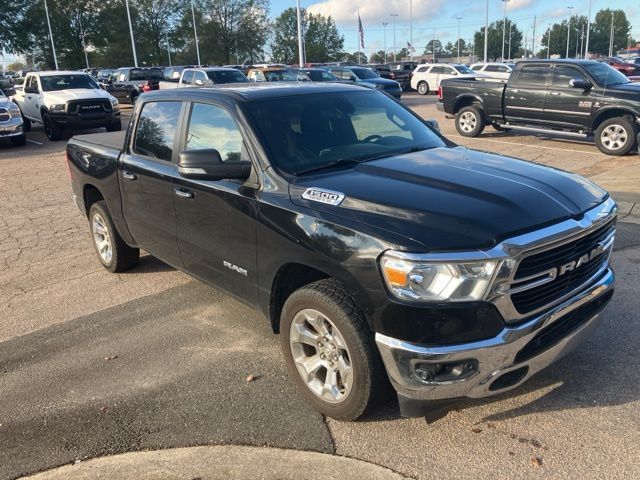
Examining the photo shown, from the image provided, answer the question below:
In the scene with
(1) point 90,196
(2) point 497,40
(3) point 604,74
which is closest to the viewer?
(1) point 90,196

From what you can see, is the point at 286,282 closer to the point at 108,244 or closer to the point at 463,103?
the point at 108,244

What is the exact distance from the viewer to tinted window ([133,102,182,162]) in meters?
4.54

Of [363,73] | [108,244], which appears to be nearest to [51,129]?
[108,244]

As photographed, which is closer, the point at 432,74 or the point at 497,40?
the point at 432,74

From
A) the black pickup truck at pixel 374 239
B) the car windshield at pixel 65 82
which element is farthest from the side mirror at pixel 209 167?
the car windshield at pixel 65 82

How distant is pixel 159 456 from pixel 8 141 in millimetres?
16396

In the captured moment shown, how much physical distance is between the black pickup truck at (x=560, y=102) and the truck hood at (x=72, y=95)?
9.99 metres

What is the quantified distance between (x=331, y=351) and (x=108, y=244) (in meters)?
3.55

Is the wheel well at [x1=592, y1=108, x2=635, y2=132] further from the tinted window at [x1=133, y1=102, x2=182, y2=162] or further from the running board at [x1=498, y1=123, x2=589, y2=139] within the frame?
the tinted window at [x1=133, y1=102, x2=182, y2=162]

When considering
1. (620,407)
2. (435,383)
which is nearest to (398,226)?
(435,383)

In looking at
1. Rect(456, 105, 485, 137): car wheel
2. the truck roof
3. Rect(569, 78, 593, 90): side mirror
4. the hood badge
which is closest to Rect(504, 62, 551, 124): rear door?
Rect(569, 78, 593, 90): side mirror

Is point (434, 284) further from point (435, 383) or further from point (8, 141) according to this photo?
point (8, 141)

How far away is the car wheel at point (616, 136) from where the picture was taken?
37.7 feet

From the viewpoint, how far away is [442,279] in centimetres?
273
